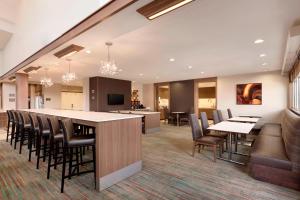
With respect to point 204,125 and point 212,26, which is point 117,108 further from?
point 212,26

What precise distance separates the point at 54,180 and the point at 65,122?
40.8 inches

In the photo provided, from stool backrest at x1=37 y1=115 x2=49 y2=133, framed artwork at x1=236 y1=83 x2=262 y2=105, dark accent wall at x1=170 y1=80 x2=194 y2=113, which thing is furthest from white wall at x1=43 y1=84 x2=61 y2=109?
framed artwork at x1=236 y1=83 x2=262 y2=105

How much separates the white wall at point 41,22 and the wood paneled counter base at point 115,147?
1.65 m

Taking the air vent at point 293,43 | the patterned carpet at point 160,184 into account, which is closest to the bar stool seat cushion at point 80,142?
the patterned carpet at point 160,184

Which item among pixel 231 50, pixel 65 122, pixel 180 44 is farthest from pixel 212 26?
pixel 65 122

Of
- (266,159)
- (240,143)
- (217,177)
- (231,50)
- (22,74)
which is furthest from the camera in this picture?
→ (22,74)

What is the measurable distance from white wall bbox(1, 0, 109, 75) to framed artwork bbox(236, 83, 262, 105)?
721cm

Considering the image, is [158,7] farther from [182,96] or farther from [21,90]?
[182,96]

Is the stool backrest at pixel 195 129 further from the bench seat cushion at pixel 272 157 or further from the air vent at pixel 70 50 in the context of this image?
the air vent at pixel 70 50

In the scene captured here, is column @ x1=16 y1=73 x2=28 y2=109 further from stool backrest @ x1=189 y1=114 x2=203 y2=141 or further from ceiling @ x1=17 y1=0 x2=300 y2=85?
stool backrest @ x1=189 y1=114 x2=203 y2=141

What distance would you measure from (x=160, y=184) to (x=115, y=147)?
2.95ft

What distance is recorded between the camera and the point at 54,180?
2.59 metres

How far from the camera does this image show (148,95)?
11.5m

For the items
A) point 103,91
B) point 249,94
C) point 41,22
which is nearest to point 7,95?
point 103,91
